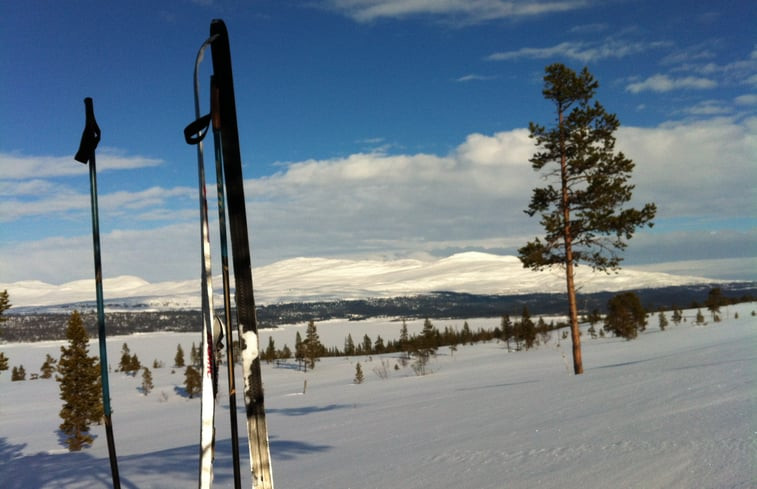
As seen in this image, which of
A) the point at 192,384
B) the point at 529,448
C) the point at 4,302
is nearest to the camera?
the point at 529,448

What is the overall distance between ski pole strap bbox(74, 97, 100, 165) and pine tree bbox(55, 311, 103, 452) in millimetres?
28583

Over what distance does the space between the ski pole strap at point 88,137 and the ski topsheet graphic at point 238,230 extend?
49 cm

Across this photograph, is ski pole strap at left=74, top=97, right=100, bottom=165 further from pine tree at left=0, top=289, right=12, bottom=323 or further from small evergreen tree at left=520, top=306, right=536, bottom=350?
small evergreen tree at left=520, top=306, right=536, bottom=350

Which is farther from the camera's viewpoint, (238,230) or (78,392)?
(78,392)

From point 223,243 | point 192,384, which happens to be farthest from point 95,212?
point 192,384

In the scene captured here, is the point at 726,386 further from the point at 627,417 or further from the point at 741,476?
the point at 741,476

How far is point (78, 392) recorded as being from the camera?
1156 inches

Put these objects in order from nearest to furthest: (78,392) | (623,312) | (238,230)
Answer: (238,230), (78,392), (623,312)

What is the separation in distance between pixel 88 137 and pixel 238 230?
0.90 m

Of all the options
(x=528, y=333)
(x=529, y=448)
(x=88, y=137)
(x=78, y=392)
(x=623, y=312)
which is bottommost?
(x=528, y=333)

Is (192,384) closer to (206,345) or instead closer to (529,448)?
(529,448)

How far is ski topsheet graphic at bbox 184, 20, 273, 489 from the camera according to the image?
2.40 meters

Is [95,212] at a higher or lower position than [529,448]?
higher

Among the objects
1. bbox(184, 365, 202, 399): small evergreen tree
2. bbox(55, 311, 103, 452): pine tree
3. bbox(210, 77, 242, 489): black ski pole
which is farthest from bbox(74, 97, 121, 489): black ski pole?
bbox(184, 365, 202, 399): small evergreen tree
